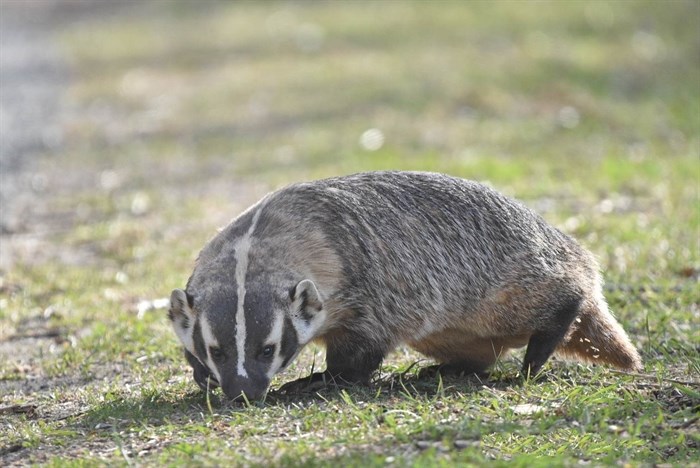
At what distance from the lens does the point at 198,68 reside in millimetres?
17797

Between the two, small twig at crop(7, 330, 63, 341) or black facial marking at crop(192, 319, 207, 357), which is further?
small twig at crop(7, 330, 63, 341)

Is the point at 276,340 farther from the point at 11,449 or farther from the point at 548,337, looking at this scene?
the point at 548,337

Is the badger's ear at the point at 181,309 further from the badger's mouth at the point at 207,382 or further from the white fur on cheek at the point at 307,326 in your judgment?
the white fur on cheek at the point at 307,326

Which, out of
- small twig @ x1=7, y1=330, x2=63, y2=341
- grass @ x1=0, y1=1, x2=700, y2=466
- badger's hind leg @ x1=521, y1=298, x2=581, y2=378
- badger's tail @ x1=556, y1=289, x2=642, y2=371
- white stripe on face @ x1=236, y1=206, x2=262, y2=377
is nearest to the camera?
grass @ x1=0, y1=1, x2=700, y2=466

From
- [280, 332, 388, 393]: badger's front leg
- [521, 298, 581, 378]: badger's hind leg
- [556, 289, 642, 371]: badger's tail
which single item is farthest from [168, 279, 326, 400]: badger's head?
[556, 289, 642, 371]: badger's tail

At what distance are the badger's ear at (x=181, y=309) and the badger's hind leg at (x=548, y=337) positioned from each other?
1.59 metres

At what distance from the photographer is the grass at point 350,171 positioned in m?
4.71

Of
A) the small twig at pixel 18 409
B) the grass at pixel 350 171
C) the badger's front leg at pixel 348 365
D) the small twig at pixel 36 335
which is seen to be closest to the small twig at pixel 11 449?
the grass at pixel 350 171

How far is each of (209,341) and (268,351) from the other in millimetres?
250

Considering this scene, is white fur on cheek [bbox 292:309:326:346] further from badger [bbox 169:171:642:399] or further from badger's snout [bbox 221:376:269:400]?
badger's snout [bbox 221:376:269:400]

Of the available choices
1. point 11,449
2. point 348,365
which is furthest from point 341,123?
point 11,449

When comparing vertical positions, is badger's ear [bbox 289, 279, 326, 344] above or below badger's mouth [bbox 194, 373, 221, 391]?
above

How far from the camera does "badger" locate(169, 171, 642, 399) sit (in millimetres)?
5031

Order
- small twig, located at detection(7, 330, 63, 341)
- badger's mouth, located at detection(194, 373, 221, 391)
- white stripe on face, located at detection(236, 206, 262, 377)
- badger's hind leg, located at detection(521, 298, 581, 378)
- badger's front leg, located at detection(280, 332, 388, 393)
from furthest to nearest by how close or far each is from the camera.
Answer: small twig, located at detection(7, 330, 63, 341) → badger's hind leg, located at detection(521, 298, 581, 378) → badger's front leg, located at detection(280, 332, 388, 393) → badger's mouth, located at detection(194, 373, 221, 391) → white stripe on face, located at detection(236, 206, 262, 377)
